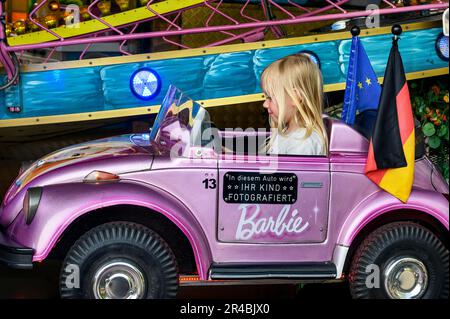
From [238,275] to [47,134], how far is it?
255 cm

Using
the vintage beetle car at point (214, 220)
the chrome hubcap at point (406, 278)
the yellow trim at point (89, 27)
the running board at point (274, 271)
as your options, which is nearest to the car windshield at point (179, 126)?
the vintage beetle car at point (214, 220)

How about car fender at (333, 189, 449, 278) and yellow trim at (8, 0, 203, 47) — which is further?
yellow trim at (8, 0, 203, 47)

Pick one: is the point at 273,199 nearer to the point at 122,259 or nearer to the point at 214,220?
the point at 214,220

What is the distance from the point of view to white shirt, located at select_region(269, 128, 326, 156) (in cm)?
320

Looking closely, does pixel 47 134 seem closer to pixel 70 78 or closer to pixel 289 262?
pixel 70 78

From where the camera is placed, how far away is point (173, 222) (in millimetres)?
2916

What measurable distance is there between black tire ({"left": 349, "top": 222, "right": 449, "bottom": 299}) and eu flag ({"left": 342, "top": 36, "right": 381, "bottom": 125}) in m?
0.59

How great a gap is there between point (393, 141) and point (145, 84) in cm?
182

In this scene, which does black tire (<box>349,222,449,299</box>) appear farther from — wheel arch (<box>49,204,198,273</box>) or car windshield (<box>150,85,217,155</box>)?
car windshield (<box>150,85,217,155</box>)

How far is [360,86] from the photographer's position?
3381 mm

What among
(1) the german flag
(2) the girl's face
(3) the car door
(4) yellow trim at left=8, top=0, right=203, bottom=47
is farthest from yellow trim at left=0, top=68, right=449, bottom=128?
(3) the car door

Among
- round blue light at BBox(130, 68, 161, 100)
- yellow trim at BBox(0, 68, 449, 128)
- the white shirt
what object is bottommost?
the white shirt

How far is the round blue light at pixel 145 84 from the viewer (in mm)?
4387

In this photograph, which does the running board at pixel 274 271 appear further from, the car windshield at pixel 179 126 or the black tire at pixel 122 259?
the car windshield at pixel 179 126
